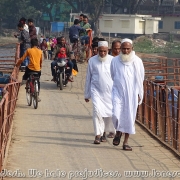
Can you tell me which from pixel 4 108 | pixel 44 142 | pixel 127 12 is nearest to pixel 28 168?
pixel 4 108

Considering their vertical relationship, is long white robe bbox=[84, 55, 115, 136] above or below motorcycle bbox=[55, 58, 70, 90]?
above

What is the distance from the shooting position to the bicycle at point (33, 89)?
40.9 ft

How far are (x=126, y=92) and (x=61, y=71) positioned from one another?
715 centimetres

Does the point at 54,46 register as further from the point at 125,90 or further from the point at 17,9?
the point at 17,9

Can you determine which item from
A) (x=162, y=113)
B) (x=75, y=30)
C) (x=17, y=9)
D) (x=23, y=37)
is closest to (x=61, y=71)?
(x=23, y=37)

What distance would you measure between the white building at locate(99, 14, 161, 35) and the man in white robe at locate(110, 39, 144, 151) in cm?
6074

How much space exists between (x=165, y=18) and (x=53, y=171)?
69.7 metres

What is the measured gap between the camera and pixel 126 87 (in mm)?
8602

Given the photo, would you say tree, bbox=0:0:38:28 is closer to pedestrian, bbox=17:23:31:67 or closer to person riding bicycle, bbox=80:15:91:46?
person riding bicycle, bbox=80:15:91:46

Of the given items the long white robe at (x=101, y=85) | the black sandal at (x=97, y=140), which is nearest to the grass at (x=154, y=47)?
the long white robe at (x=101, y=85)

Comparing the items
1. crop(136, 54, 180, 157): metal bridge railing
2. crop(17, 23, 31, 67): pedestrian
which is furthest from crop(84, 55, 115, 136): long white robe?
crop(17, 23, 31, 67): pedestrian

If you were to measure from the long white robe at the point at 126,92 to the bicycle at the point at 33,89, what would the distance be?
4000mm

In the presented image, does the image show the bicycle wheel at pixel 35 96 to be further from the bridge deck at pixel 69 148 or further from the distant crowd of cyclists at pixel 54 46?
the distant crowd of cyclists at pixel 54 46

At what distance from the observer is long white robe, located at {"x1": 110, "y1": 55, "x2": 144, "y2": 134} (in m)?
8.60
